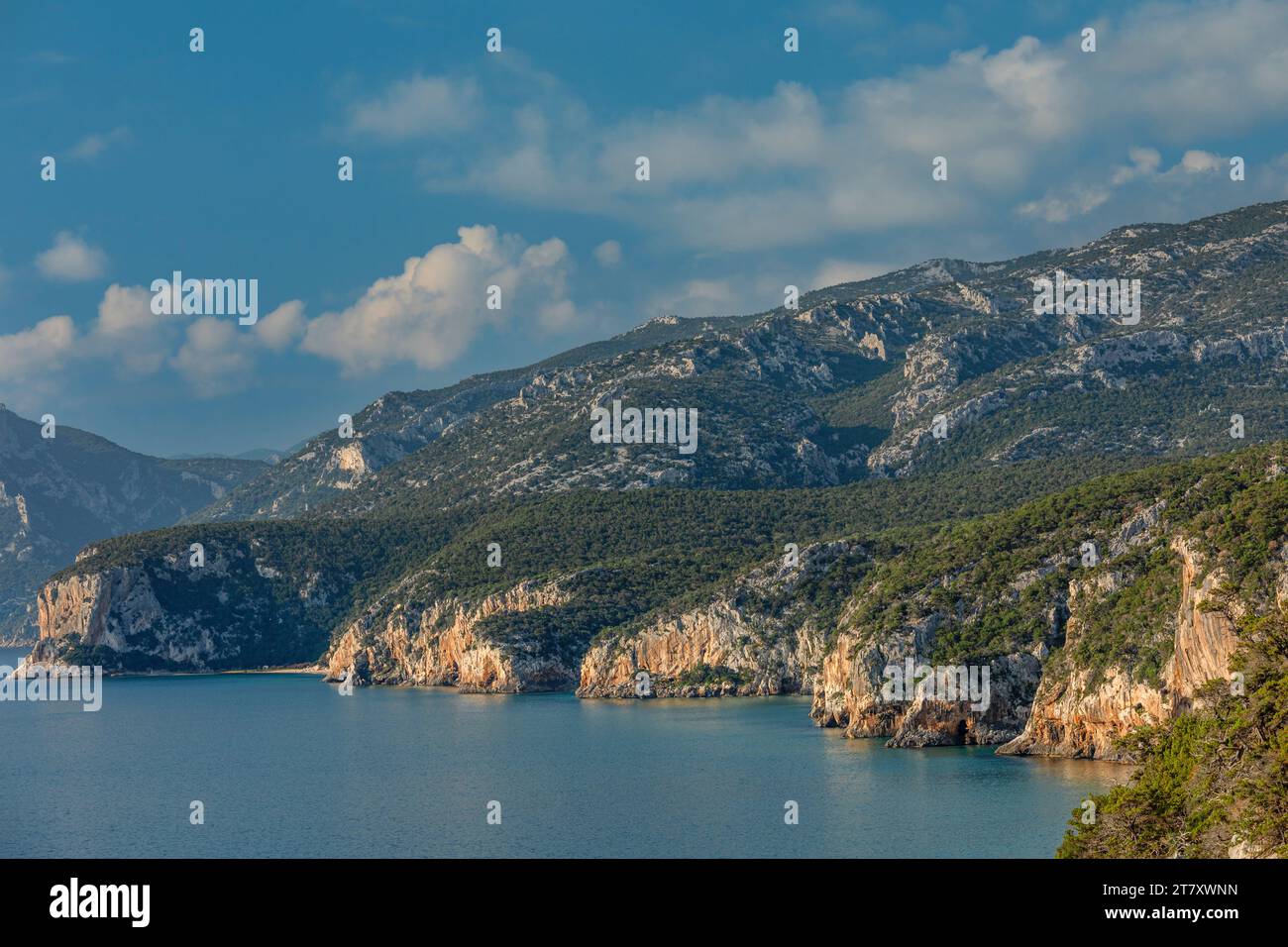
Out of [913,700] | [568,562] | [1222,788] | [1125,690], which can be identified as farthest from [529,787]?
[568,562]

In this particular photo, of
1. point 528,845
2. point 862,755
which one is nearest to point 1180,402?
point 862,755

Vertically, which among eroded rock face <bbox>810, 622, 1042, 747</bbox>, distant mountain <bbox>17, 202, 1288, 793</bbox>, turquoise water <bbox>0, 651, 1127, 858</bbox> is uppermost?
distant mountain <bbox>17, 202, 1288, 793</bbox>

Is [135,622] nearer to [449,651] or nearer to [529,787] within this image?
[449,651]

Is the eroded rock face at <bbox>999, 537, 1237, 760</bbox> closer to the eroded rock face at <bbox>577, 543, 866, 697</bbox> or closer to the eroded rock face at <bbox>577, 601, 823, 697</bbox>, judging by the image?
the eroded rock face at <bbox>577, 601, 823, 697</bbox>

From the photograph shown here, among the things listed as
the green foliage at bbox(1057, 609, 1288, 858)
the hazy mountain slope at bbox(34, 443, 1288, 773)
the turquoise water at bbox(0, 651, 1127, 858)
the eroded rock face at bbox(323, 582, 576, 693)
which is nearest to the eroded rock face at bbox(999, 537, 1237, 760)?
the hazy mountain slope at bbox(34, 443, 1288, 773)

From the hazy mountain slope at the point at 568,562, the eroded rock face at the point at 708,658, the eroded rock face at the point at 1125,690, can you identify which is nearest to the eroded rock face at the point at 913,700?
the eroded rock face at the point at 1125,690

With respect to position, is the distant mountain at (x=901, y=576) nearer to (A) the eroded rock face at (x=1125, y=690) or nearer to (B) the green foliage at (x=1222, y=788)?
(A) the eroded rock face at (x=1125, y=690)
